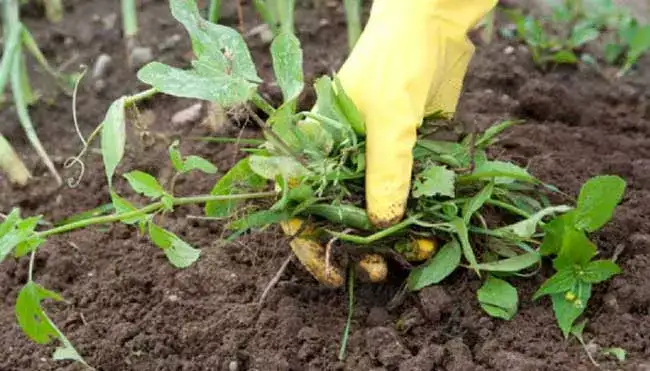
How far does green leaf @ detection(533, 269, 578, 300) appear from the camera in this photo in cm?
115

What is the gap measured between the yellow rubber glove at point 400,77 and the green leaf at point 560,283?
0.19 meters

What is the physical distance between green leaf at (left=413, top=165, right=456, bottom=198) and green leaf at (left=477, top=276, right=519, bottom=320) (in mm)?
124

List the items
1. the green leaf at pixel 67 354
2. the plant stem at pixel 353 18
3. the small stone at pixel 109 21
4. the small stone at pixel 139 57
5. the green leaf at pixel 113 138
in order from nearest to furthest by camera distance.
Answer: the green leaf at pixel 113 138 < the green leaf at pixel 67 354 < the plant stem at pixel 353 18 < the small stone at pixel 139 57 < the small stone at pixel 109 21

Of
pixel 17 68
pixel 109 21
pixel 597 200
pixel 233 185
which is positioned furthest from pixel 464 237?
pixel 109 21

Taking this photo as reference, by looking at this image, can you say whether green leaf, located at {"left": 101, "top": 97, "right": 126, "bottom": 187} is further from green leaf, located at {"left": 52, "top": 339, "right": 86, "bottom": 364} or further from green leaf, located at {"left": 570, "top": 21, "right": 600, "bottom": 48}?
green leaf, located at {"left": 570, "top": 21, "right": 600, "bottom": 48}

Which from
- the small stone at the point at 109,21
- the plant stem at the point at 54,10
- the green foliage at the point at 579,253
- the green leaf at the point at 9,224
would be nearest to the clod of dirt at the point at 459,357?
the green foliage at the point at 579,253

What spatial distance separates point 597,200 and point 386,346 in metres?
0.29

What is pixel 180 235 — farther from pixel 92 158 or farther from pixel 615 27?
pixel 615 27

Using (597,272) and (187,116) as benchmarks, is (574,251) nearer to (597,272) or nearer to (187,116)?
(597,272)

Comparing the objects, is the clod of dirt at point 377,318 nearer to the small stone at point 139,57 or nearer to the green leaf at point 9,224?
the green leaf at point 9,224

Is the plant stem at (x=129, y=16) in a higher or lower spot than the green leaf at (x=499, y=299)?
higher

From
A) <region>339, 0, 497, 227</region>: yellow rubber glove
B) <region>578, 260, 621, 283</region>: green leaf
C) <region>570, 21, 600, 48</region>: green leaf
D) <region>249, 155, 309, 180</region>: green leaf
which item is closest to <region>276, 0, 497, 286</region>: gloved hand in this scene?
<region>339, 0, 497, 227</region>: yellow rubber glove

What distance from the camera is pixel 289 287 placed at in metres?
1.26

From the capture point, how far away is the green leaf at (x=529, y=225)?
3.75ft
